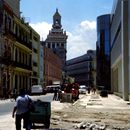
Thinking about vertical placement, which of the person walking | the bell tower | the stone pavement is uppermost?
→ the bell tower

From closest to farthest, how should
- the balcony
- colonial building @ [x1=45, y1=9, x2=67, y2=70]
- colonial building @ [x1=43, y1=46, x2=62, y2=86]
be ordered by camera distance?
1. the balcony
2. colonial building @ [x1=43, y1=46, x2=62, y2=86]
3. colonial building @ [x1=45, y1=9, x2=67, y2=70]

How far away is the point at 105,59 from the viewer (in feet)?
450

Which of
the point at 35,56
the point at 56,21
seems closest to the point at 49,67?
the point at 35,56

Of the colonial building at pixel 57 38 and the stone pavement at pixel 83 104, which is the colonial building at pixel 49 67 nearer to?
the colonial building at pixel 57 38

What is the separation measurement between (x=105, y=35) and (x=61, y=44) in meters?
64.3

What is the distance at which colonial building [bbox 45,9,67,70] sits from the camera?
625 ft

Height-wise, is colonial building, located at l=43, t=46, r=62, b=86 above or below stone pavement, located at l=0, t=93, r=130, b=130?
above

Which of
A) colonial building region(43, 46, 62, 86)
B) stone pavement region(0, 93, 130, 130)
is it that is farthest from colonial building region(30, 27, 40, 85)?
stone pavement region(0, 93, 130, 130)

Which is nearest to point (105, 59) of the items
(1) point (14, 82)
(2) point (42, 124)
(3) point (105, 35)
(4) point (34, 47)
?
(3) point (105, 35)

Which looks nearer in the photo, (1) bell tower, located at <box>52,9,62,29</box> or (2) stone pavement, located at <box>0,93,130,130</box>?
(2) stone pavement, located at <box>0,93,130,130</box>

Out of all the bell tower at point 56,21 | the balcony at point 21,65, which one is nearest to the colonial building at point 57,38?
the bell tower at point 56,21

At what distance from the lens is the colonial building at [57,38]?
19050cm

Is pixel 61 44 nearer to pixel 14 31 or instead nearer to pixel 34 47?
pixel 34 47

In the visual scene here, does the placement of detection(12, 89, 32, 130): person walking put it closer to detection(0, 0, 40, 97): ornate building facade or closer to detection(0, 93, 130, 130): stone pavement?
detection(0, 93, 130, 130): stone pavement
